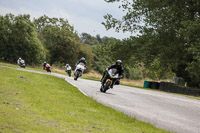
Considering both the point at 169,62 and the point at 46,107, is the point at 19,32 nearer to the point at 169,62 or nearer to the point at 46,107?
the point at 169,62

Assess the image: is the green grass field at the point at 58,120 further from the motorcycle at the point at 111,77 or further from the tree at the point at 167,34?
the tree at the point at 167,34

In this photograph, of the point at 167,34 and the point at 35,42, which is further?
the point at 35,42

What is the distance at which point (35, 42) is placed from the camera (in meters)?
71.3

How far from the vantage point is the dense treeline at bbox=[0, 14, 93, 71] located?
68.8 m

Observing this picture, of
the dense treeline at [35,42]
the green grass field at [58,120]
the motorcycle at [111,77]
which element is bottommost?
the green grass field at [58,120]

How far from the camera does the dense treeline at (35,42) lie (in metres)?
68.8

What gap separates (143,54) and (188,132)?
1210 inches

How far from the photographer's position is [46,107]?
27.0 feet

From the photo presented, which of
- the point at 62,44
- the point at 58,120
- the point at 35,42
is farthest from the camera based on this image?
the point at 62,44

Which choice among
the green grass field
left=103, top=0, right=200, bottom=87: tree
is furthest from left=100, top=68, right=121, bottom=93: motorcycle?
left=103, top=0, right=200, bottom=87: tree

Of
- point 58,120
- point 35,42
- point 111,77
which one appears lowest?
point 58,120

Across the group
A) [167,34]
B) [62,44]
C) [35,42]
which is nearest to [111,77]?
[167,34]

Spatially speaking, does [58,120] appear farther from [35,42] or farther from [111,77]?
[35,42]

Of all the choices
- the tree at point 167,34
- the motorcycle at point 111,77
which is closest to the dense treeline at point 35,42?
the tree at point 167,34
